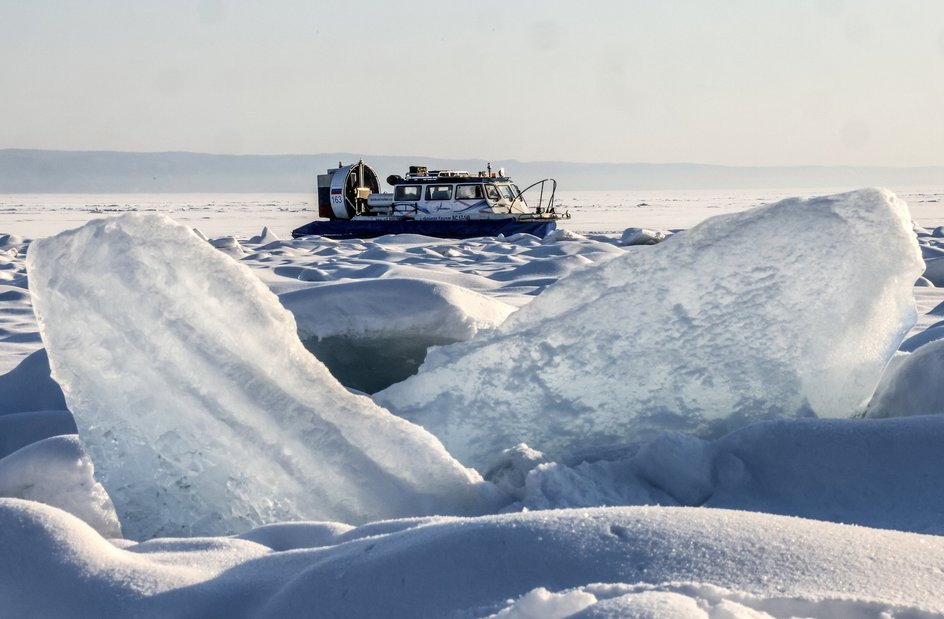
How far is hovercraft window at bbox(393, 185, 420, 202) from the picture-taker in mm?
17906

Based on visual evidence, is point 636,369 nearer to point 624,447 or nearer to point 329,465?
point 624,447

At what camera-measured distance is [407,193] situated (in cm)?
1797

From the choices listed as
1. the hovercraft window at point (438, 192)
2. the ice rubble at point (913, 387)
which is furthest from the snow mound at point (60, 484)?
the hovercraft window at point (438, 192)

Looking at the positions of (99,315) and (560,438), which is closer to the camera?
(99,315)

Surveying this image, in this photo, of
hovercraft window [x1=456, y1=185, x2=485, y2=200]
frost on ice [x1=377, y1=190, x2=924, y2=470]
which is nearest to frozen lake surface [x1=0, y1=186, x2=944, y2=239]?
frost on ice [x1=377, y1=190, x2=924, y2=470]

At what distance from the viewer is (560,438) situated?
258 centimetres

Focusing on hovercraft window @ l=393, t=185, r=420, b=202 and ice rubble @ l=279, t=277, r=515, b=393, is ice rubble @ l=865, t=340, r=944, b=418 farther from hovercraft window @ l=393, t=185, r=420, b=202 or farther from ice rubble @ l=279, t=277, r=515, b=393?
hovercraft window @ l=393, t=185, r=420, b=202

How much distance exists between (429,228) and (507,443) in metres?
14.4

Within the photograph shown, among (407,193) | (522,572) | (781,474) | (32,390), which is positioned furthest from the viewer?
(407,193)

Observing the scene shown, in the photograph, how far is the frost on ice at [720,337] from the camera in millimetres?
2525

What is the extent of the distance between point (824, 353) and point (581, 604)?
1.60 m

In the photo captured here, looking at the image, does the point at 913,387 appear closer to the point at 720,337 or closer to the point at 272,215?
the point at 720,337

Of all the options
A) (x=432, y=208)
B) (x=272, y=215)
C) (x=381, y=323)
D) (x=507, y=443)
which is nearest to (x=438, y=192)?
(x=432, y=208)

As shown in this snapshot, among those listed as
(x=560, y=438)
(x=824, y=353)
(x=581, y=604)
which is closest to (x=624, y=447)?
(x=560, y=438)
